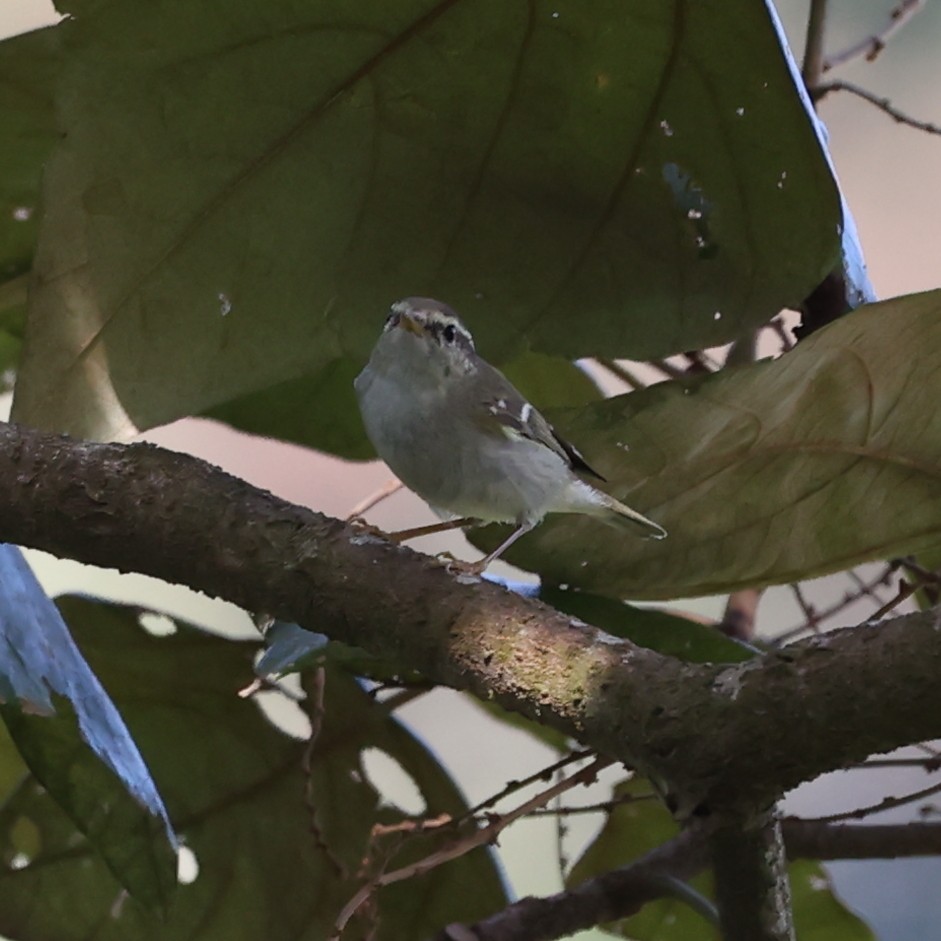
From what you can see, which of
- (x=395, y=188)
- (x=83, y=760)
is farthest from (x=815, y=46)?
(x=83, y=760)

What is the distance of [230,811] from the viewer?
3.83 ft

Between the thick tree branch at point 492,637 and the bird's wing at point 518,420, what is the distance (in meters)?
0.37

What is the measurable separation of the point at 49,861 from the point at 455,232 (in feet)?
2.39

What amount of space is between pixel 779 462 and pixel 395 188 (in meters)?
0.43

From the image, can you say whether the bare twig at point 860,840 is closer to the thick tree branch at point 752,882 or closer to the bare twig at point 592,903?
the bare twig at point 592,903

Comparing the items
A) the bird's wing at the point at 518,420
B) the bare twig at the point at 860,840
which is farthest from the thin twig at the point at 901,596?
the bird's wing at the point at 518,420

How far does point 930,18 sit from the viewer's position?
85.5 inches

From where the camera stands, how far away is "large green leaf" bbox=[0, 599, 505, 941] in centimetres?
115

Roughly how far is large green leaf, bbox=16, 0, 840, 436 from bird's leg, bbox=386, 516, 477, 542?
0.59 ft

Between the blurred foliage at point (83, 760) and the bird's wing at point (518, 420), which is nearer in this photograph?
the blurred foliage at point (83, 760)

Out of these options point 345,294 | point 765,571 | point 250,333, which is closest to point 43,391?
point 250,333

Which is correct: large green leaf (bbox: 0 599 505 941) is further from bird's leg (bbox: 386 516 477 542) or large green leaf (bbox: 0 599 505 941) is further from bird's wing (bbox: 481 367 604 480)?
bird's wing (bbox: 481 367 604 480)

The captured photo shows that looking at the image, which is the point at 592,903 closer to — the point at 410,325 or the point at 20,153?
the point at 410,325

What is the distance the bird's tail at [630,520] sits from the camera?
103cm
